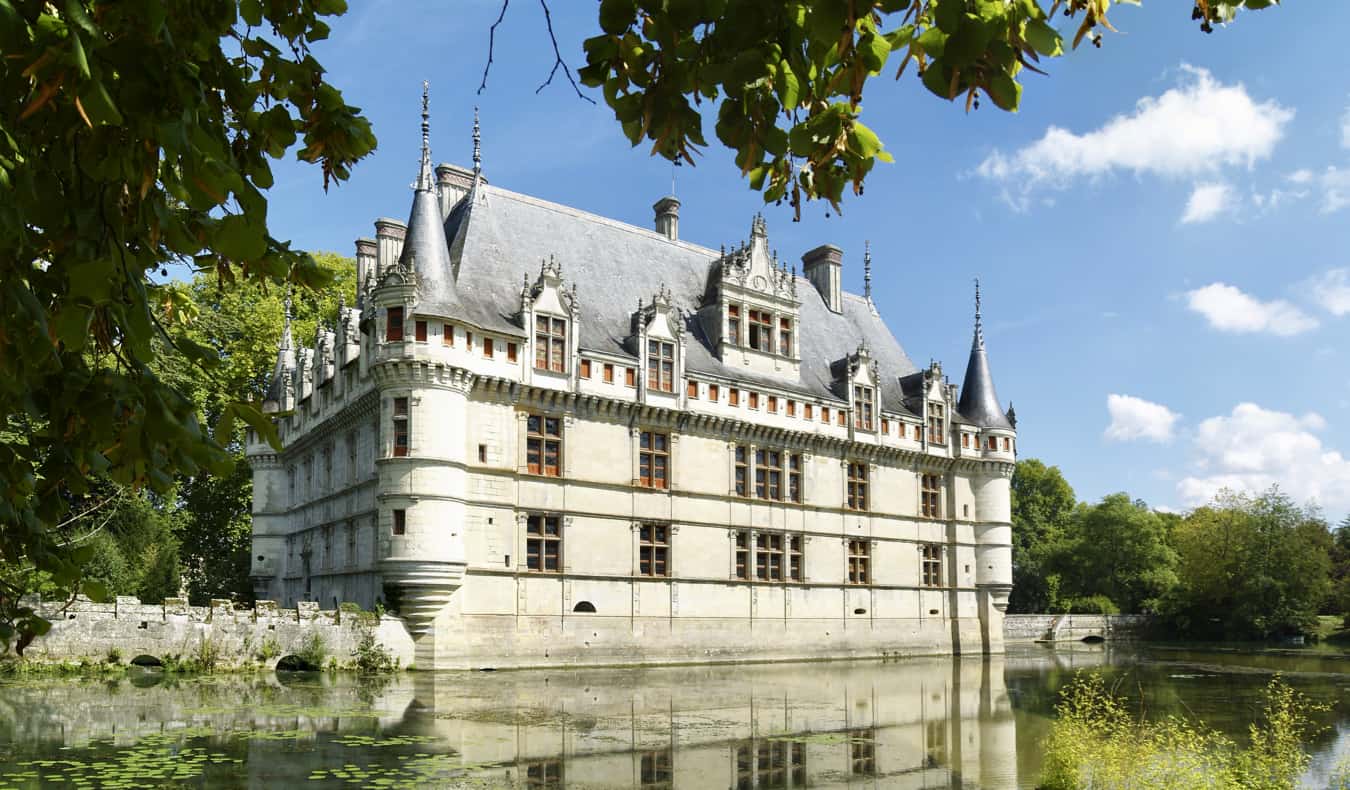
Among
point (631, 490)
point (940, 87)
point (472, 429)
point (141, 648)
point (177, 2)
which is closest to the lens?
point (940, 87)

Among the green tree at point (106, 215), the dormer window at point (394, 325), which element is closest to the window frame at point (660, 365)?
the dormer window at point (394, 325)

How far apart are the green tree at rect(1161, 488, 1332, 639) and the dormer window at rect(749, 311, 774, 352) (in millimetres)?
29842

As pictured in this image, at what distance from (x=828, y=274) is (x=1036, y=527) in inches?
1330

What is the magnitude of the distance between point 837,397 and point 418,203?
14.8 metres

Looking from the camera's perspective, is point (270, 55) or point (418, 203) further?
point (418, 203)

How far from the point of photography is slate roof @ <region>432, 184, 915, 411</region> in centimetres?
2912

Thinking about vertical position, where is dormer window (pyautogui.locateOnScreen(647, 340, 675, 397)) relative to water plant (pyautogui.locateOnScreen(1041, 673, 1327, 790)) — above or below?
above

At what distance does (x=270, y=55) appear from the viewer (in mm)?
4801

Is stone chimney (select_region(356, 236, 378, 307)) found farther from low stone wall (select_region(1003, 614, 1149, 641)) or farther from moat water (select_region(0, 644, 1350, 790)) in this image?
low stone wall (select_region(1003, 614, 1149, 641))

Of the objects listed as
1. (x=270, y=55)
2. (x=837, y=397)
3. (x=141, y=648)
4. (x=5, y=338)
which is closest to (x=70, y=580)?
(x=5, y=338)

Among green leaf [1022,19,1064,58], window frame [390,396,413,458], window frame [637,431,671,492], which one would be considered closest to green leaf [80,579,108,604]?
green leaf [1022,19,1064,58]

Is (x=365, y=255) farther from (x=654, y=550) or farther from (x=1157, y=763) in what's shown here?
(x=1157, y=763)

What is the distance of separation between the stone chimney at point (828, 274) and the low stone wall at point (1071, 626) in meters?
15.1

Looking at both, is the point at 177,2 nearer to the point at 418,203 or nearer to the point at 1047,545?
the point at 418,203
